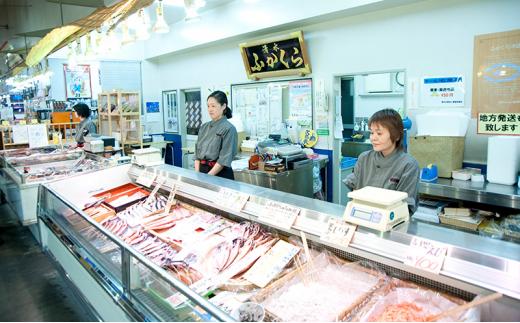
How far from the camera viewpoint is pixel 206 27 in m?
7.45

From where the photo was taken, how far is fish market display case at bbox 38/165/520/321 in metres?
1.32

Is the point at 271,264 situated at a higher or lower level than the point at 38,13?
lower

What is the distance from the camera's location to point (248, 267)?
1.99 metres

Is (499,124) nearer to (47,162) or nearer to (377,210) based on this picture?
(377,210)

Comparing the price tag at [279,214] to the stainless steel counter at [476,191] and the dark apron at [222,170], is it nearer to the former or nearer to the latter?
the dark apron at [222,170]

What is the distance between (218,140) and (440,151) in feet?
7.80

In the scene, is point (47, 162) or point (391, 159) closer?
point (391, 159)

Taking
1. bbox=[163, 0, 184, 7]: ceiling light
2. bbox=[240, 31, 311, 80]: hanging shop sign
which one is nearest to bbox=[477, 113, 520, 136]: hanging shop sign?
bbox=[240, 31, 311, 80]: hanging shop sign

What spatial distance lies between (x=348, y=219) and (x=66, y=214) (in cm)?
244

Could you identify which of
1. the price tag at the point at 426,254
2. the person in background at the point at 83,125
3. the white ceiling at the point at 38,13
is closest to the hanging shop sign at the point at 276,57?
the white ceiling at the point at 38,13

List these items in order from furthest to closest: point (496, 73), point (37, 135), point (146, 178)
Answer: point (37, 135)
point (496, 73)
point (146, 178)

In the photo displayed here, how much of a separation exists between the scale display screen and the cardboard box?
2857 mm

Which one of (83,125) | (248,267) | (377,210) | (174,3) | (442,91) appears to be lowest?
(248,267)

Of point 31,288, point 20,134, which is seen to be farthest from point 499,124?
point 20,134
